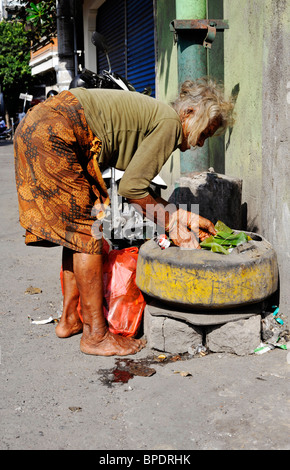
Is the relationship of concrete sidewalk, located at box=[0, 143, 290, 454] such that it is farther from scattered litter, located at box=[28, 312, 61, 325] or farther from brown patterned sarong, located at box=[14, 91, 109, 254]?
brown patterned sarong, located at box=[14, 91, 109, 254]

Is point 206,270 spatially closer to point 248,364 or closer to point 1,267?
point 248,364

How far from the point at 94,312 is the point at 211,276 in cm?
79

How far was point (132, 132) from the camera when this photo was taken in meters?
2.94

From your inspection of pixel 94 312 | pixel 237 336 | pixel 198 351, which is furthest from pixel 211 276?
pixel 94 312

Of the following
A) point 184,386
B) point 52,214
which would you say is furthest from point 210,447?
point 52,214

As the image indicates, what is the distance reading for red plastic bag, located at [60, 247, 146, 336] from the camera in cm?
335

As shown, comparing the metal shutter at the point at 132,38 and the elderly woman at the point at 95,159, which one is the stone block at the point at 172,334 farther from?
the metal shutter at the point at 132,38

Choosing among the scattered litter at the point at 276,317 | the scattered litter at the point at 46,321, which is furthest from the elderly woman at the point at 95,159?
the scattered litter at the point at 276,317

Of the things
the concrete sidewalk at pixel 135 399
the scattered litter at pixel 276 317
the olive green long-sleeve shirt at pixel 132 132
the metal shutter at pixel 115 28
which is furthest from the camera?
the metal shutter at pixel 115 28

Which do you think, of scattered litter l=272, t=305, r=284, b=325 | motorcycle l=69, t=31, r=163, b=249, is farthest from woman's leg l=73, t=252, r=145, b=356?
motorcycle l=69, t=31, r=163, b=249

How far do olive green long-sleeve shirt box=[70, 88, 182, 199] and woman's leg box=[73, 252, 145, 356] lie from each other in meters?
0.54

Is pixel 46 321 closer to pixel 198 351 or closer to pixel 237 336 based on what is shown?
pixel 198 351

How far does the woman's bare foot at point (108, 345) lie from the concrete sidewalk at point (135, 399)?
44mm

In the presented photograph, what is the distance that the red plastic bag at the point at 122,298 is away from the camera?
11.0ft
